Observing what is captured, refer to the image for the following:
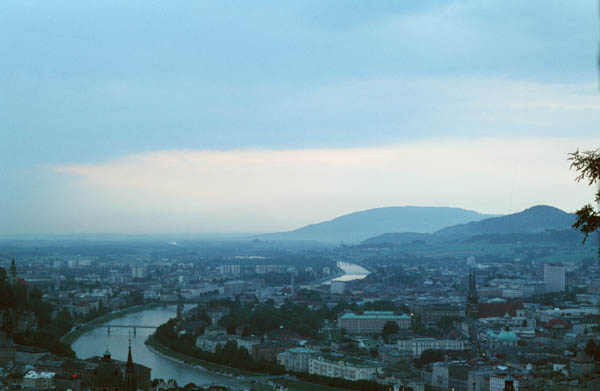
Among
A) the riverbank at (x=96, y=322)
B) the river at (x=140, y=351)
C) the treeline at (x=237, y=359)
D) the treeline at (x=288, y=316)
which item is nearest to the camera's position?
the treeline at (x=237, y=359)

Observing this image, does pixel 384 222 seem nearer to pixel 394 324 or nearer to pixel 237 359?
pixel 394 324

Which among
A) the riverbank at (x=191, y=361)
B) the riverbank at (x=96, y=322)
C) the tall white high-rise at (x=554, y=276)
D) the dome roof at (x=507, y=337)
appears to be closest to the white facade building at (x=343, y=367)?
the riverbank at (x=191, y=361)

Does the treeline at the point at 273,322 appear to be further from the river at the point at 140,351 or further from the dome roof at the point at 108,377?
the dome roof at the point at 108,377

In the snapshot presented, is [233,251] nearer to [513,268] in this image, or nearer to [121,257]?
[121,257]

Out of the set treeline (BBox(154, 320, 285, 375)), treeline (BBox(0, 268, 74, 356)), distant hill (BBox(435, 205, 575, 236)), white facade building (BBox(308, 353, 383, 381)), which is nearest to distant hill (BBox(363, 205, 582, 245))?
distant hill (BBox(435, 205, 575, 236))

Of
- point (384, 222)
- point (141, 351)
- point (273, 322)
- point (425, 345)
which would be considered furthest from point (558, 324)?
point (384, 222)

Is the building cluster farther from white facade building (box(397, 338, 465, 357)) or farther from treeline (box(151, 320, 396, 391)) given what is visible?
treeline (box(151, 320, 396, 391))
